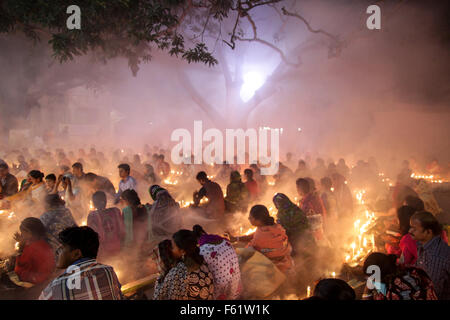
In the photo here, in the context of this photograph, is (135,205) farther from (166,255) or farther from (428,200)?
(428,200)

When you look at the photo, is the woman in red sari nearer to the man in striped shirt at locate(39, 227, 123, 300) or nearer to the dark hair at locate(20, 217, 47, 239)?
the dark hair at locate(20, 217, 47, 239)

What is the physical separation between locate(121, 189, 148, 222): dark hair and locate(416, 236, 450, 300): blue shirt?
432 cm

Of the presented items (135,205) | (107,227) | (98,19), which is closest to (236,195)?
(135,205)

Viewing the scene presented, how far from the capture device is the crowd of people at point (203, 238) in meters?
2.26

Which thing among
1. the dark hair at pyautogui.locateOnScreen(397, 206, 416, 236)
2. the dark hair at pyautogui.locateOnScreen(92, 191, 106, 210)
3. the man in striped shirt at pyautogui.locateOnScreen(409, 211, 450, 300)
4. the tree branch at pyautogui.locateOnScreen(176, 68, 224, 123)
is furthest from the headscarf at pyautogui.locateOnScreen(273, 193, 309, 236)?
the tree branch at pyautogui.locateOnScreen(176, 68, 224, 123)

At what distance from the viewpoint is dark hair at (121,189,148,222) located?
4.90 meters

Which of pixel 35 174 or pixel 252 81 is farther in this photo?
pixel 252 81

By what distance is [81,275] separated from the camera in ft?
7.14

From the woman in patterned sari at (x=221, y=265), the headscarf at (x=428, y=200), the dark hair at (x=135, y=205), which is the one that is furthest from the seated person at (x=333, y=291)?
the headscarf at (x=428, y=200)

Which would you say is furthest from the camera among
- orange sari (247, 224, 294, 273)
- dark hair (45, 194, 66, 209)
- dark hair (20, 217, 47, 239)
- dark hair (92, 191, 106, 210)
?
dark hair (92, 191, 106, 210)

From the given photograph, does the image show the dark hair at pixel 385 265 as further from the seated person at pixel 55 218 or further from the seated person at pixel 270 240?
the seated person at pixel 55 218

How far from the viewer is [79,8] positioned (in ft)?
23.4

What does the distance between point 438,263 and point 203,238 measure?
252 centimetres

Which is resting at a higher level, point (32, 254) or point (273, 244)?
point (273, 244)
